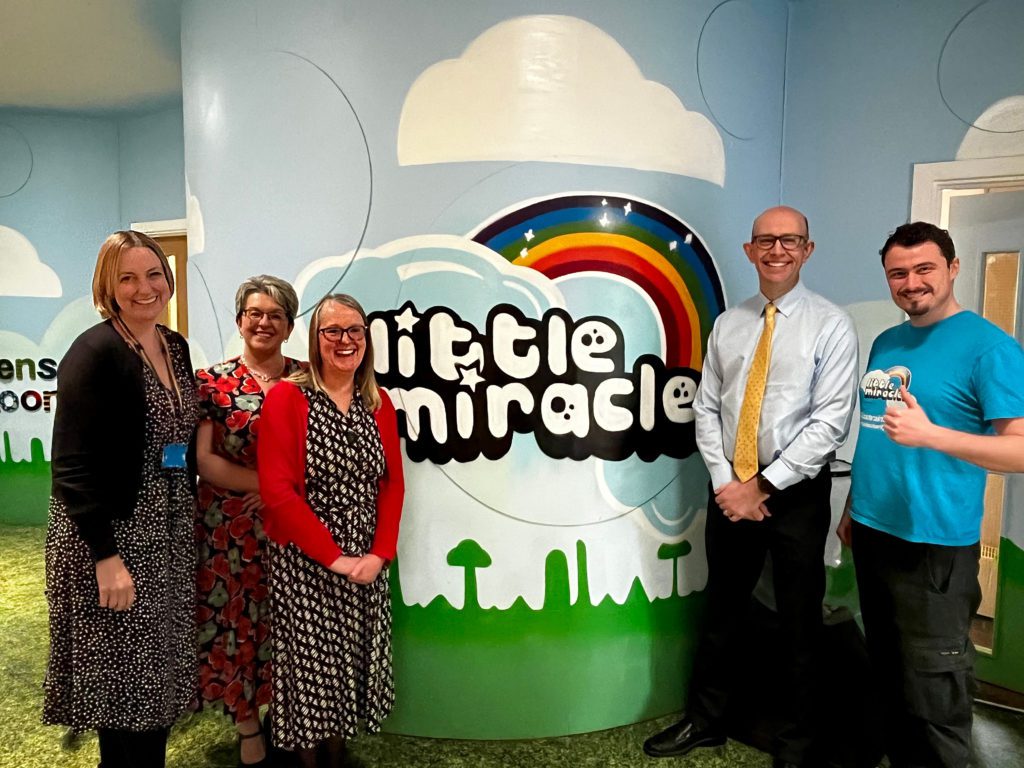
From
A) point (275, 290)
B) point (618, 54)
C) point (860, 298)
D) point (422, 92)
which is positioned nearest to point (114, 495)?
point (275, 290)

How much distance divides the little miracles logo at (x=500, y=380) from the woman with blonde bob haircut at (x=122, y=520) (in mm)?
697

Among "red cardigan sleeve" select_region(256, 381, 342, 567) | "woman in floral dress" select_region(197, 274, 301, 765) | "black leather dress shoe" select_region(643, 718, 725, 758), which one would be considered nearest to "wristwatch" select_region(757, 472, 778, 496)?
"black leather dress shoe" select_region(643, 718, 725, 758)

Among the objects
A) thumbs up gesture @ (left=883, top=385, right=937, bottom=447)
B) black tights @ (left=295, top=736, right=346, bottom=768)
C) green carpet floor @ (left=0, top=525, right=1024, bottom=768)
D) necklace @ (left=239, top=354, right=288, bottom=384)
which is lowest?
green carpet floor @ (left=0, top=525, right=1024, bottom=768)

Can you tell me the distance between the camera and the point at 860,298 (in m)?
2.83

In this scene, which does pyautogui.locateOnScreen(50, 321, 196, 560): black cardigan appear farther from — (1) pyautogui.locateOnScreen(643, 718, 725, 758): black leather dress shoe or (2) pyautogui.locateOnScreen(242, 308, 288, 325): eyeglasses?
(1) pyautogui.locateOnScreen(643, 718, 725, 758): black leather dress shoe

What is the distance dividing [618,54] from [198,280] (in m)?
1.66

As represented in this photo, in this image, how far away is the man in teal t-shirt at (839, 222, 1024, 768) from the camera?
1.74 m

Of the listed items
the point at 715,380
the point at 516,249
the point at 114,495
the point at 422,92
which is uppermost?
the point at 422,92

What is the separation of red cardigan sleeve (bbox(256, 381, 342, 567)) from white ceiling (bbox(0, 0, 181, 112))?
2.43 meters

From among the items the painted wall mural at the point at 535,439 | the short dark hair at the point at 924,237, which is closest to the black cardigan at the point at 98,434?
the painted wall mural at the point at 535,439

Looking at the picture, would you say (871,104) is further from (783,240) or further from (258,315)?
(258,315)

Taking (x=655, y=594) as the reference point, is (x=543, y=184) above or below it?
above

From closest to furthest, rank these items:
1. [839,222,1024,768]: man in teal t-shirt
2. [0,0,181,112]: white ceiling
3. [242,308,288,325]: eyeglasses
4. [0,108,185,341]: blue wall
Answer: [839,222,1024,768]: man in teal t-shirt
[242,308,288,325]: eyeglasses
[0,0,181,112]: white ceiling
[0,108,185,341]: blue wall

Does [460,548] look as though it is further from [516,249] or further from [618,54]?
[618,54]
